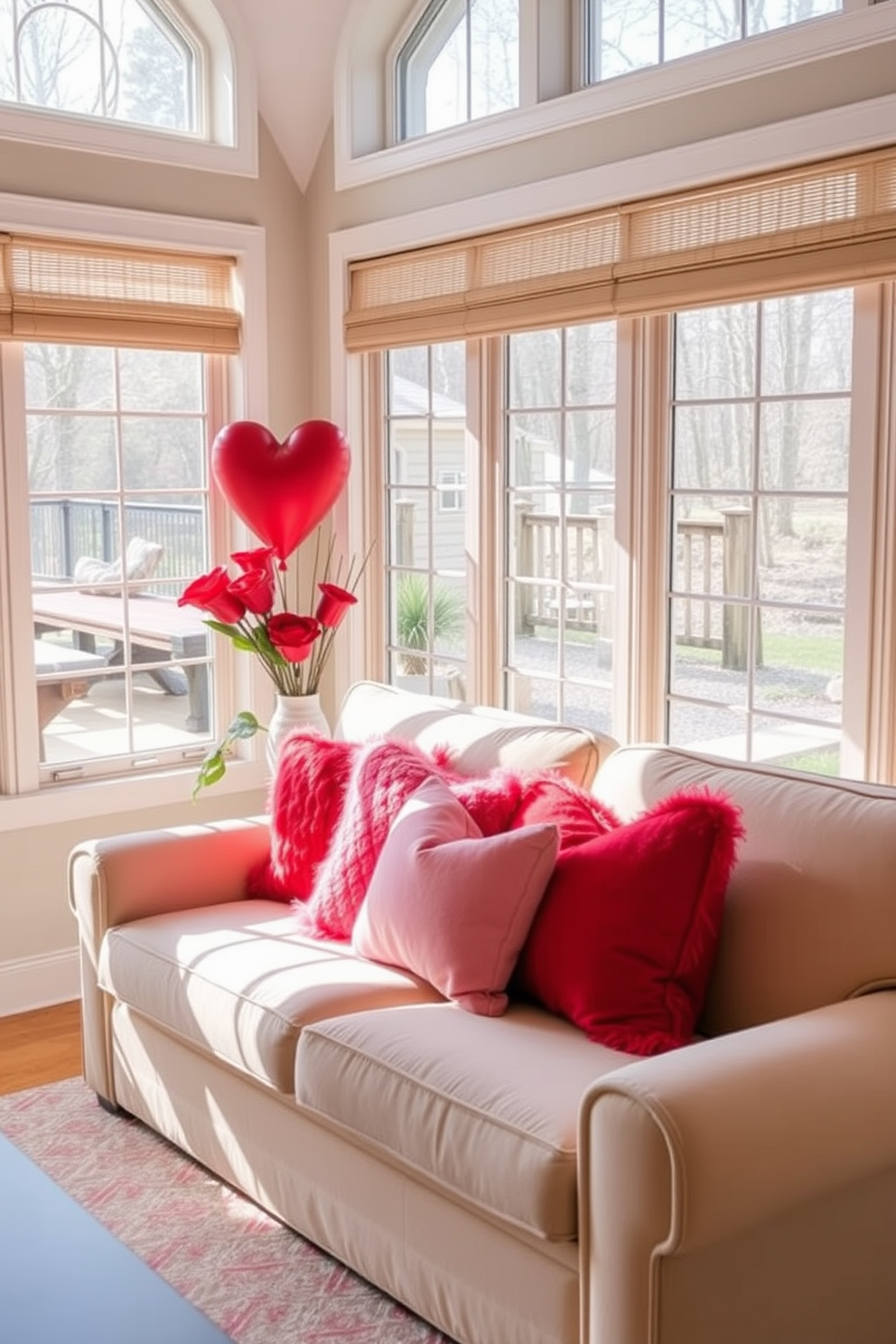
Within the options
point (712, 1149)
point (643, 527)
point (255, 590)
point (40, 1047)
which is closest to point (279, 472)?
point (255, 590)

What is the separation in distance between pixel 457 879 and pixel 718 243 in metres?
1.67

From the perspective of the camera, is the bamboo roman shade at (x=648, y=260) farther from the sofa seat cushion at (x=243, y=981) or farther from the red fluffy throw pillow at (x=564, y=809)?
the sofa seat cushion at (x=243, y=981)

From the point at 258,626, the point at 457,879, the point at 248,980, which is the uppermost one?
the point at 258,626

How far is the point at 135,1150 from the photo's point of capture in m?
3.47

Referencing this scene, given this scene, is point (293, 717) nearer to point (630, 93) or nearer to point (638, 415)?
point (638, 415)

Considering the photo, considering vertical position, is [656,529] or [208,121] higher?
[208,121]

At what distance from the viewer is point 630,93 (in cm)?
377

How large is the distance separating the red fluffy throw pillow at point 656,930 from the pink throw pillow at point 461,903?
0.14 meters

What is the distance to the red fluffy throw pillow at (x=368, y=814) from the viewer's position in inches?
127

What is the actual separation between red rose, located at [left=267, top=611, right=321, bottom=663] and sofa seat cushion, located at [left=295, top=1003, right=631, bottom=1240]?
135cm

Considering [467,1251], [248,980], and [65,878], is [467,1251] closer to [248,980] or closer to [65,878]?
[248,980]

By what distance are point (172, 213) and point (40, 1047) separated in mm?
2450

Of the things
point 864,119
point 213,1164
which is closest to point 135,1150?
point 213,1164

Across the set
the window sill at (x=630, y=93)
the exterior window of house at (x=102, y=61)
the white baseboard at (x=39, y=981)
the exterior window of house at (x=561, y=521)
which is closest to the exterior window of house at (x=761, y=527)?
the exterior window of house at (x=561, y=521)
